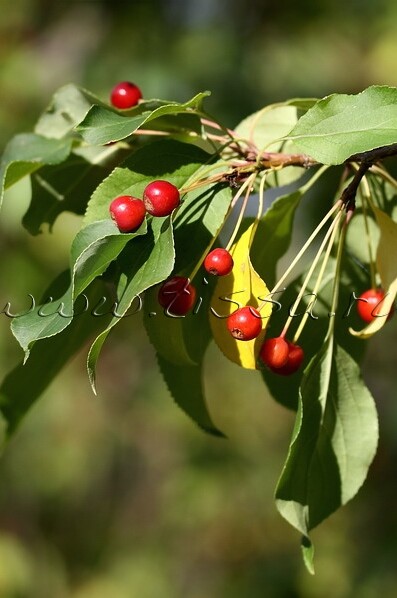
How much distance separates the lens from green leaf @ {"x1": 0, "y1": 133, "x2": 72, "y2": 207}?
1.16 metres

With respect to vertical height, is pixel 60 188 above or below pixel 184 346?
above

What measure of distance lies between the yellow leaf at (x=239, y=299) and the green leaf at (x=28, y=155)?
0.98 feet

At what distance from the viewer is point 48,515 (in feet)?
15.5

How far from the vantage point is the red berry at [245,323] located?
1.00 metres

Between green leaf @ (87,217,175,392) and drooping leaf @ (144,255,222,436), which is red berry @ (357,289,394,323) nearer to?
drooping leaf @ (144,255,222,436)

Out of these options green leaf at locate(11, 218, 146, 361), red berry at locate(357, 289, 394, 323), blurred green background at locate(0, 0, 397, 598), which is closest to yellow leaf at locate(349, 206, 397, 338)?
red berry at locate(357, 289, 394, 323)

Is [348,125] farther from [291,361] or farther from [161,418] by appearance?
[161,418]

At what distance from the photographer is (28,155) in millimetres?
1266

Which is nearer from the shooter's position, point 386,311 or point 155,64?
point 386,311

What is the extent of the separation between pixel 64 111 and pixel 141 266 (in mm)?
511

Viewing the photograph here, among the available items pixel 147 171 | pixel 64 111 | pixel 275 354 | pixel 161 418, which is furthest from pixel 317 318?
pixel 161 418

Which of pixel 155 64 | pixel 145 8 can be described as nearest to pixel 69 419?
pixel 155 64

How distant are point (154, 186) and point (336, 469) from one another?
46cm

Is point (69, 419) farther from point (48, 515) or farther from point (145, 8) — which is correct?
point (145, 8)
